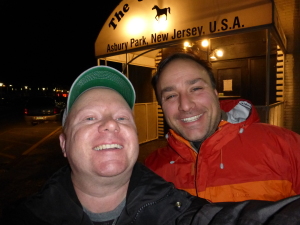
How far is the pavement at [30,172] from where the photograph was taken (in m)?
4.79

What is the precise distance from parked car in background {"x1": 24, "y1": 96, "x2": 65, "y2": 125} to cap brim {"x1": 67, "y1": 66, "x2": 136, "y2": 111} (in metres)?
13.8

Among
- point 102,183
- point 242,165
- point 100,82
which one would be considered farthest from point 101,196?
point 242,165

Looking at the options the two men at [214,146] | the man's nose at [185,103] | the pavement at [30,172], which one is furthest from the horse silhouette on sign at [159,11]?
the man's nose at [185,103]

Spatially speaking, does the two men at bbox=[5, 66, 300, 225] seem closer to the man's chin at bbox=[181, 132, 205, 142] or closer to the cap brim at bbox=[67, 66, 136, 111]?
Answer: the cap brim at bbox=[67, 66, 136, 111]

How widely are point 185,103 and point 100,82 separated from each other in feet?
2.56

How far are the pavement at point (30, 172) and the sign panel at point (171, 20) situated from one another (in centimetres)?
350

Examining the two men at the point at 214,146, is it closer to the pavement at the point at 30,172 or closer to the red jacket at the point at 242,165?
the red jacket at the point at 242,165

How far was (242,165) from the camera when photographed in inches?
71.5

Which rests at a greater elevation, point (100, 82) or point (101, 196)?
point (100, 82)

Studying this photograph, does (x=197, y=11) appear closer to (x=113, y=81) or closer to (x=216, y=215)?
(x=113, y=81)

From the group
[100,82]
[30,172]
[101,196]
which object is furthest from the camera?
[30,172]

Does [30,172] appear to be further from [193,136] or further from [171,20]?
[193,136]

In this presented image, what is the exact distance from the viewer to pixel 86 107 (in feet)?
5.08

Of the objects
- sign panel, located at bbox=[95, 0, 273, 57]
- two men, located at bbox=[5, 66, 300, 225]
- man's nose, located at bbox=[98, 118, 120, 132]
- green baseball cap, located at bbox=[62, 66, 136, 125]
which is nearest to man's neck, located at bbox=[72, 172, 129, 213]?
two men, located at bbox=[5, 66, 300, 225]
